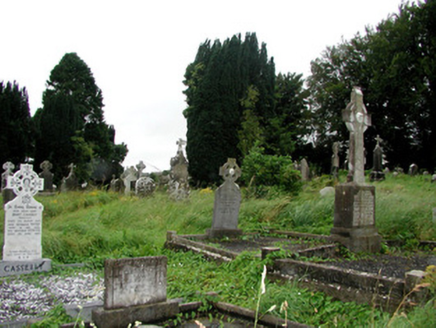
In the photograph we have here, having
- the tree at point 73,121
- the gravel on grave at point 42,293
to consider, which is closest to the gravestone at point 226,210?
the gravel on grave at point 42,293

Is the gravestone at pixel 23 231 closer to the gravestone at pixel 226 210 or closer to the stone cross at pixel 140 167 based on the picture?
Answer: the gravestone at pixel 226 210

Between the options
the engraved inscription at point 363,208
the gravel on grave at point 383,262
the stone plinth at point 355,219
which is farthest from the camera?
the engraved inscription at point 363,208

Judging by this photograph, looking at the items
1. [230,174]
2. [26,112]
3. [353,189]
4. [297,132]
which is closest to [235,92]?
[297,132]

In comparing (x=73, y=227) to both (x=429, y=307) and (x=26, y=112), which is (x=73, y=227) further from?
(x=26, y=112)

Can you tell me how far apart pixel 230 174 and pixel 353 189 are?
3.18 m

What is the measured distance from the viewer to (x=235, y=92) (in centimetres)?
3098

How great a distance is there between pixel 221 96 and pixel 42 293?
25.8m

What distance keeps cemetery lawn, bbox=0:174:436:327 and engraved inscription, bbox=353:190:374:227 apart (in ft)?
2.32

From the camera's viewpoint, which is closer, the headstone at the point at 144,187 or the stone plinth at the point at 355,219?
the stone plinth at the point at 355,219

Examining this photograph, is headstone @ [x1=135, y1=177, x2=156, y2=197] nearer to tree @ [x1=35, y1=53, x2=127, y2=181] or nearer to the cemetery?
the cemetery

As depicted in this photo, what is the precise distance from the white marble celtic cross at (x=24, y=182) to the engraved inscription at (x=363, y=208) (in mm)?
6168

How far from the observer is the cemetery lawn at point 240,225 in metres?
4.59

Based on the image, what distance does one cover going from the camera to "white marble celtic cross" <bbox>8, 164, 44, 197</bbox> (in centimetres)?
750

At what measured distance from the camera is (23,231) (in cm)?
727
